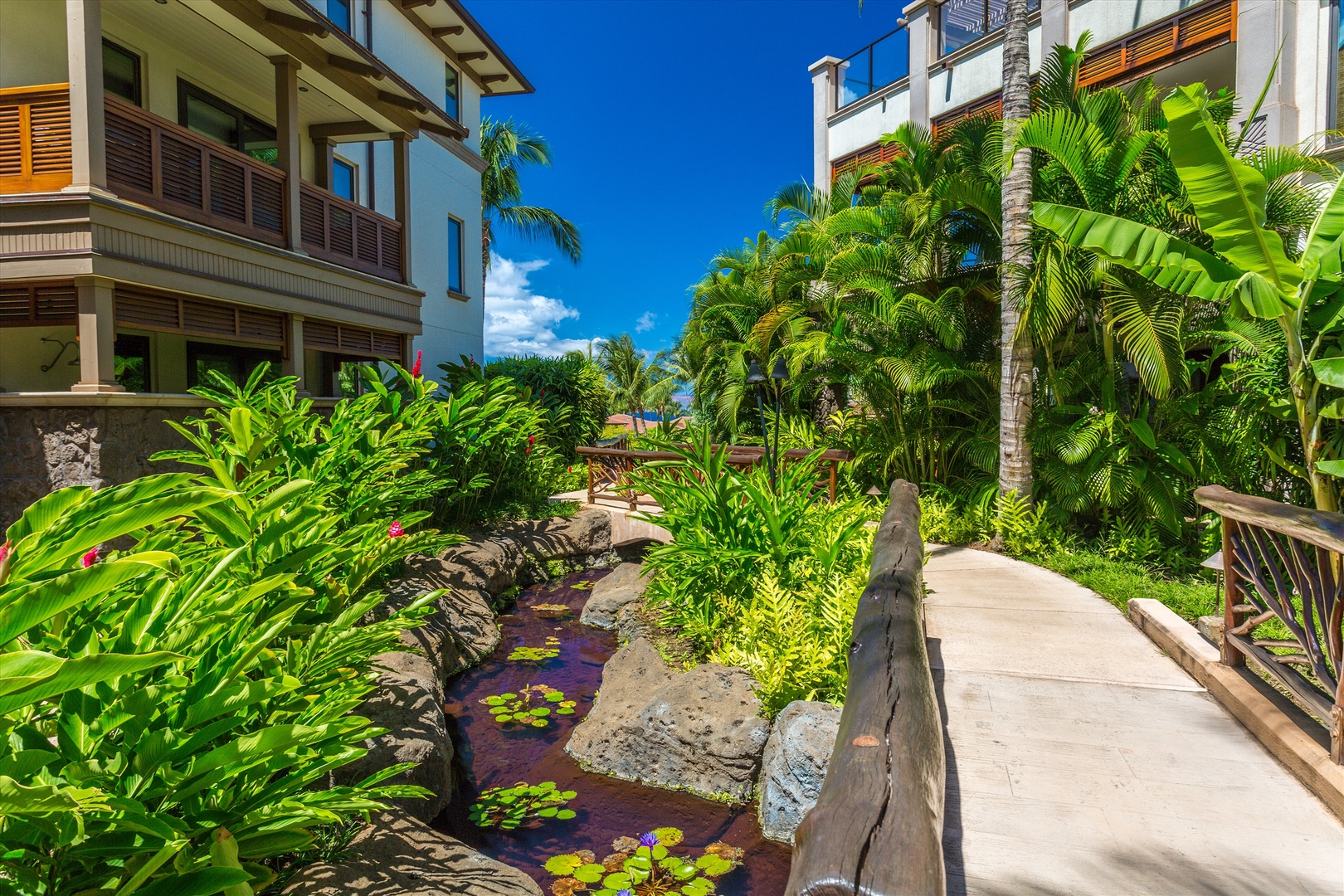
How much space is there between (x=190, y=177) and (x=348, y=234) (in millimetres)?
2945

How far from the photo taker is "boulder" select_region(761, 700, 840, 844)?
13.2 ft

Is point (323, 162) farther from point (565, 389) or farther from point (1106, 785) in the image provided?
point (1106, 785)

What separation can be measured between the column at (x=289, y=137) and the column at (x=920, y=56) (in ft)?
39.4

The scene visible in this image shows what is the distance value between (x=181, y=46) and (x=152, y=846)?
10.9m

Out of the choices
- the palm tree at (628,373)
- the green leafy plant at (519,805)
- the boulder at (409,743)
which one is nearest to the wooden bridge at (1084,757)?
the green leafy plant at (519,805)

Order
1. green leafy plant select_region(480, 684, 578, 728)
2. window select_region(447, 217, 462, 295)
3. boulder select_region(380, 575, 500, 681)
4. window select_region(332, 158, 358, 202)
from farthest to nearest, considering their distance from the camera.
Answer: window select_region(447, 217, 462, 295)
window select_region(332, 158, 358, 202)
boulder select_region(380, 575, 500, 681)
green leafy plant select_region(480, 684, 578, 728)

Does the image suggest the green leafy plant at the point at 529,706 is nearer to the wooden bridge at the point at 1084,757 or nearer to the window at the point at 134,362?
the wooden bridge at the point at 1084,757

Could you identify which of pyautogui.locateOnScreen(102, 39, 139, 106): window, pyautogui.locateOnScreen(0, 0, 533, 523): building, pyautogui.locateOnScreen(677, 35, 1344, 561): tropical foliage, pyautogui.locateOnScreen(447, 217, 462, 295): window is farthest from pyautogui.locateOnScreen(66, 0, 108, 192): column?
pyautogui.locateOnScreen(447, 217, 462, 295): window

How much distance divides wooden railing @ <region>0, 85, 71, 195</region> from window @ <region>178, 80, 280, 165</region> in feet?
8.95

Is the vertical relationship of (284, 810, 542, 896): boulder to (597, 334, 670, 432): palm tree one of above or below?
below

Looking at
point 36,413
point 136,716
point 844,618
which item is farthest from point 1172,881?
point 36,413

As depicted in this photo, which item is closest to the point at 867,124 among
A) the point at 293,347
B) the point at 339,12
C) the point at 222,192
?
the point at 339,12

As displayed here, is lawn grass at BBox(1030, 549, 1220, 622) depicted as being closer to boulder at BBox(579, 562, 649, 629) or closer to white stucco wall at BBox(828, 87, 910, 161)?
boulder at BBox(579, 562, 649, 629)

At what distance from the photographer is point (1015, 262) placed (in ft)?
25.9
